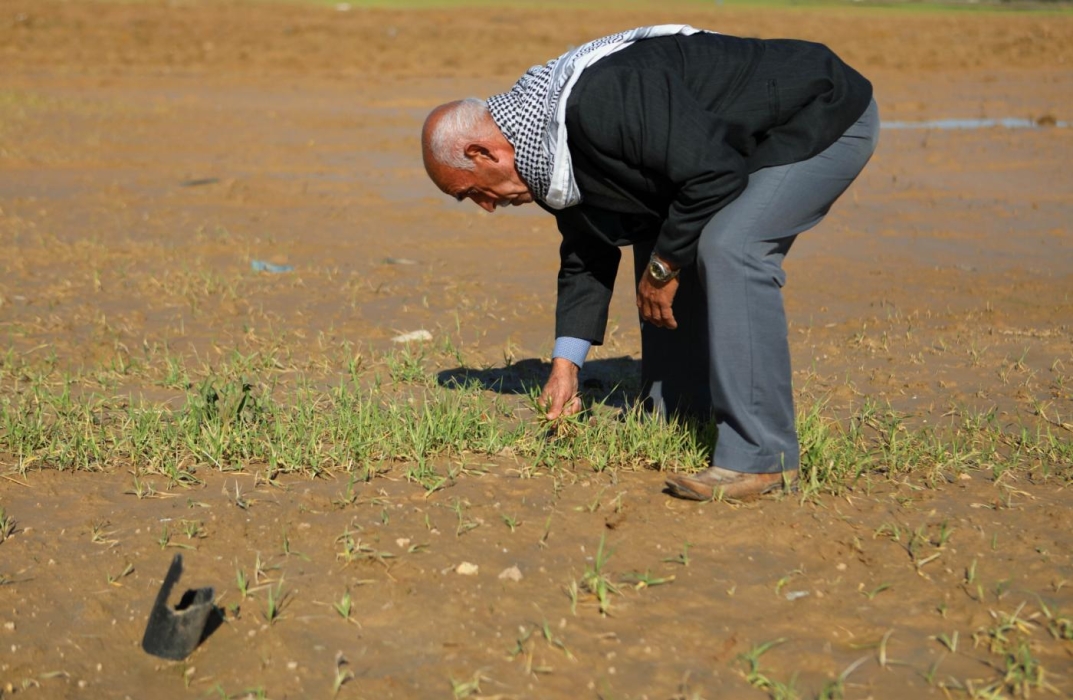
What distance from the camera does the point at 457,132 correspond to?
346 cm

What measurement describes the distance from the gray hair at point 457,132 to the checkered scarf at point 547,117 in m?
0.04

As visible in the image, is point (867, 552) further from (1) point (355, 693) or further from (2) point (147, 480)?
(2) point (147, 480)

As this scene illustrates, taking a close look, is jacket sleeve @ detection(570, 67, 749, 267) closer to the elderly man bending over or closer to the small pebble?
the elderly man bending over

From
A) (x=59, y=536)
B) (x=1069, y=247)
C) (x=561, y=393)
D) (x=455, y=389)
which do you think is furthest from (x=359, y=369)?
(x=1069, y=247)

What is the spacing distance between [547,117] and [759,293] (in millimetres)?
751

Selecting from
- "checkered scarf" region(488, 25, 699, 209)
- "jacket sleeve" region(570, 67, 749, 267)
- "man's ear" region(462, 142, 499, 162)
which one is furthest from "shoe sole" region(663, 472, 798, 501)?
"man's ear" region(462, 142, 499, 162)

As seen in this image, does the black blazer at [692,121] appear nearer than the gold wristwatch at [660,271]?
Yes

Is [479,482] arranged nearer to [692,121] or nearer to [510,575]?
[510,575]

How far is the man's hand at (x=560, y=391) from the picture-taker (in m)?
4.01

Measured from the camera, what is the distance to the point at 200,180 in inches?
386

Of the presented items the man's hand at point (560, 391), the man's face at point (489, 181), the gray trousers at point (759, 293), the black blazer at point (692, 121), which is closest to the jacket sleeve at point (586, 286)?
the man's hand at point (560, 391)

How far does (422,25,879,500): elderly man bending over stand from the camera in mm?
3270

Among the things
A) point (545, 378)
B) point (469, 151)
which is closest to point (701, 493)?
point (469, 151)

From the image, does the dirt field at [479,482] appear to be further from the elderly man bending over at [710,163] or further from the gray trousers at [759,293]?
the elderly man bending over at [710,163]
